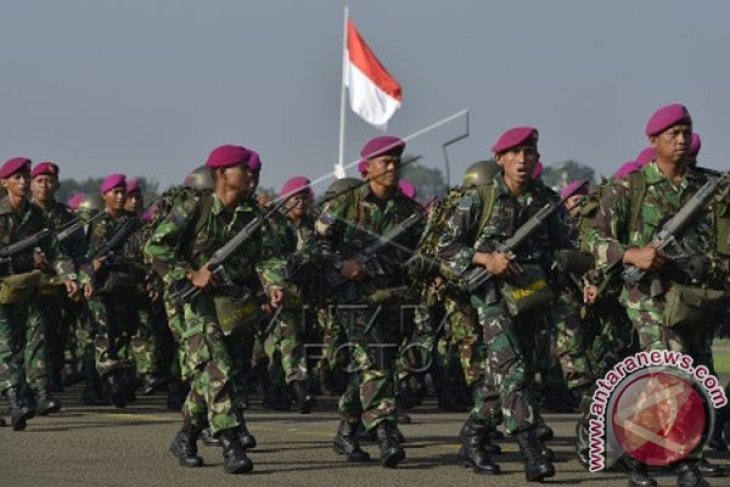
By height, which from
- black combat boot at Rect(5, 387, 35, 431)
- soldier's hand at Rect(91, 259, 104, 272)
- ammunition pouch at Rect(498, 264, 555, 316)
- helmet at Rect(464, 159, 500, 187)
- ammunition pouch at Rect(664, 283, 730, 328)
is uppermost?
helmet at Rect(464, 159, 500, 187)

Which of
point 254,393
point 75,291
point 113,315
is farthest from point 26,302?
point 254,393

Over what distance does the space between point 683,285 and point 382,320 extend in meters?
2.70

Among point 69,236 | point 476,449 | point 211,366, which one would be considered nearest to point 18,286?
point 69,236

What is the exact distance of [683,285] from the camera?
11383mm

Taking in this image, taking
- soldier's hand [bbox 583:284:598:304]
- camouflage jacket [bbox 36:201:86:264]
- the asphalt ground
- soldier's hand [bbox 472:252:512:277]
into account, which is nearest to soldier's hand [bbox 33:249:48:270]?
camouflage jacket [bbox 36:201:86:264]

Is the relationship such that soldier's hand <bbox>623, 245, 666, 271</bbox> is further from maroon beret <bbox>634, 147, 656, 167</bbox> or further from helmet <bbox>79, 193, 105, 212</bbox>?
helmet <bbox>79, 193, 105, 212</bbox>

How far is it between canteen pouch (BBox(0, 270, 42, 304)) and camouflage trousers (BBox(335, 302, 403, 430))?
3264mm

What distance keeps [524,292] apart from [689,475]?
1643 millimetres

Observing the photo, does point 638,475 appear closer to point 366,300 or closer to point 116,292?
point 366,300

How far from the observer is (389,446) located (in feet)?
41.9

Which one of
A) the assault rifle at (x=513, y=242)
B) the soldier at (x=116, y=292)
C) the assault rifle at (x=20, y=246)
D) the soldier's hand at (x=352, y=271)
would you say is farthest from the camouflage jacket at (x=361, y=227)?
the soldier at (x=116, y=292)

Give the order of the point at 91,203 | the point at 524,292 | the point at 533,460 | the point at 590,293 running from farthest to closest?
1. the point at 91,203
2. the point at 590,293
3. the point at 524,292
4. the point at 533,460

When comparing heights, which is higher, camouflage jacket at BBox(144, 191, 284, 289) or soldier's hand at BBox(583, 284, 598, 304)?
camouflage jacket at BBox(144, 191, 284, 289)

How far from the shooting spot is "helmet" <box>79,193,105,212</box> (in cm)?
2120
